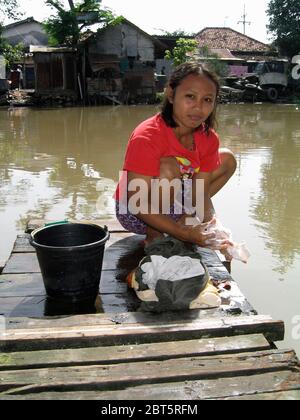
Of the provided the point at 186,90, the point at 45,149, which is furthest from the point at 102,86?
the point at 186,90

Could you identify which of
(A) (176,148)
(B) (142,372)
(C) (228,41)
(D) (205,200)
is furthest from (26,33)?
(B) (142,372)

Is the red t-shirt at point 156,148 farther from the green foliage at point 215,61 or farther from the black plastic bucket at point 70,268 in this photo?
the green foliage at point 215,61

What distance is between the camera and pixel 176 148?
8.46ft

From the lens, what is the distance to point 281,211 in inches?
202

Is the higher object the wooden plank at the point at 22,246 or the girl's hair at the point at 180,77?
the girl's hair at the point at 180,77

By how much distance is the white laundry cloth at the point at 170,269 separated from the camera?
2.12 metres

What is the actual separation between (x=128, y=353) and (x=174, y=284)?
427mm

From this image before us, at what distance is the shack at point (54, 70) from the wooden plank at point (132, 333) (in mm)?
20325

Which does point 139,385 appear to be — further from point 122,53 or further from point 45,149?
point 122,53

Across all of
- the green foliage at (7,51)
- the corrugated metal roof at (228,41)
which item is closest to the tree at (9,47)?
the green foliage at (7,51)

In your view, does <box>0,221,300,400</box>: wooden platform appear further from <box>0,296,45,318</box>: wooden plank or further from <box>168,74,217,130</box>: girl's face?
<box>168,74,217,130</box>: girl's face

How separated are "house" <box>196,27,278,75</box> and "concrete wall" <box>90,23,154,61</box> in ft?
23.4

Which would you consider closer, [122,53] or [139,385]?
[139,385]
